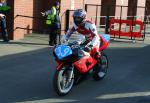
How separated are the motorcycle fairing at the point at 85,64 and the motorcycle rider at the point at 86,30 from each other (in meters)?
0.19

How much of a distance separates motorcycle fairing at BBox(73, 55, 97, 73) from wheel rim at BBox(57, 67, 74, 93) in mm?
272

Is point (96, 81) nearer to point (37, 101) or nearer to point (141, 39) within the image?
point (37, 101)

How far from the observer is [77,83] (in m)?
9.48

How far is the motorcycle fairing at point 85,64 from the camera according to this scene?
29.2 ft

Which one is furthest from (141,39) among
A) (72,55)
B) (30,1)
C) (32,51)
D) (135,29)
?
(72,55)

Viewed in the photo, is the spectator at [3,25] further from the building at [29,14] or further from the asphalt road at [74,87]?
the asphalt road at [74,87]

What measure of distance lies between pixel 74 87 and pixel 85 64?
0.59m

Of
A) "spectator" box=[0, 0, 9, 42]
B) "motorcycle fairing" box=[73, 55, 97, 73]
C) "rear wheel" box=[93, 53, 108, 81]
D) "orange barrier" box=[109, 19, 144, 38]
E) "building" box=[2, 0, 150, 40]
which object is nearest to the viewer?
"motorcycle fairing" box=[73, 55, 97, 73]

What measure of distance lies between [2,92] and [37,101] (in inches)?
36.4

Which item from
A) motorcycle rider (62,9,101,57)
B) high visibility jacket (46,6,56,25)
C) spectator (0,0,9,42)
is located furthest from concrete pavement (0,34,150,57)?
motorcycle rider (62,9,101,57)

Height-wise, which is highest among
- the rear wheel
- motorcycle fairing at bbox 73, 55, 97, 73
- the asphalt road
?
motorcycle fairing at bbox 73, 55, 97, 73

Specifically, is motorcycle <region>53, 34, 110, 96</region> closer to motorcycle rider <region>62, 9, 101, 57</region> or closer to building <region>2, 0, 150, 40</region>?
motorcycle rider <region>62, 9, 101, 57</region>

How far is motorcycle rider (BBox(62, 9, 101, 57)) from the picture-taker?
9.11 meters

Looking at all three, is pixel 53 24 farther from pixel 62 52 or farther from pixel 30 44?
pixel 62 52
